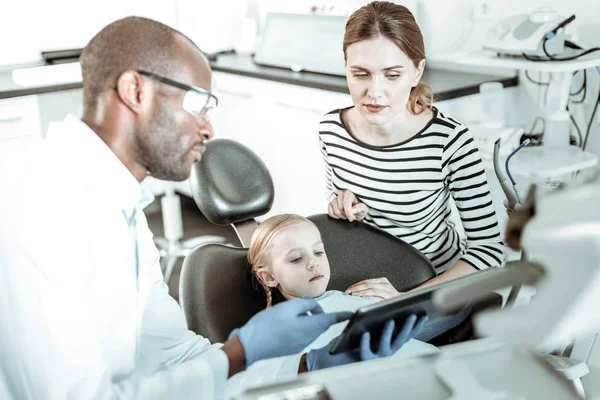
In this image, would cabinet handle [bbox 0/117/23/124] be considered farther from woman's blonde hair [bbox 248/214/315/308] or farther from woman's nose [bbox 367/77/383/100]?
woman's nose [bbox 367/77/383/100]

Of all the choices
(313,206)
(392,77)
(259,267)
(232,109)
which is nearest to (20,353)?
(259,267)

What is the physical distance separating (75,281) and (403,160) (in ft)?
3.31

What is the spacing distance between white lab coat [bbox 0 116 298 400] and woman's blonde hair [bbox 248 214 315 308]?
0.49 metres

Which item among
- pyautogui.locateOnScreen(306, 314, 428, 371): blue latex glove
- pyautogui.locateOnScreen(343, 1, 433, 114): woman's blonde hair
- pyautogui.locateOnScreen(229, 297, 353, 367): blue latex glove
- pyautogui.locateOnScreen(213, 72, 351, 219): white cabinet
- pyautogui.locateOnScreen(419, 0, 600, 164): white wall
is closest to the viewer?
pyautogui.locateOnScreen(306, 314, 428, 371): blue latex glove

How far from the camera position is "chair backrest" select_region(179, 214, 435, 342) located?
1631 millimetres

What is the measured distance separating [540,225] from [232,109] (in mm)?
3127

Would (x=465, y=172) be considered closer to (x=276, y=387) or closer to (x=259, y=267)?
(x=259, y=267)

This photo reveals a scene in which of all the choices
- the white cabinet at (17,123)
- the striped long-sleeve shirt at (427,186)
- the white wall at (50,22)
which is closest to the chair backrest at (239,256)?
the striped long-sleeve shirt at (427,186)

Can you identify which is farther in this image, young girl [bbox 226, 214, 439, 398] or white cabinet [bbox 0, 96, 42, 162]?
white cabinet [bbox 0, 96, 42, 162]

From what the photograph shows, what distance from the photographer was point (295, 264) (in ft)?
5.84

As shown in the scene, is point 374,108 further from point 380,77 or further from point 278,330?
point 278,330

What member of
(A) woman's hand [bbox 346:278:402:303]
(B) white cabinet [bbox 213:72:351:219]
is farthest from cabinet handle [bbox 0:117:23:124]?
(A) woman's hand [bbox 346:278:402:303]

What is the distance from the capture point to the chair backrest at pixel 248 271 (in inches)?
64.2

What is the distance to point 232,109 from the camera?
3668 mm
